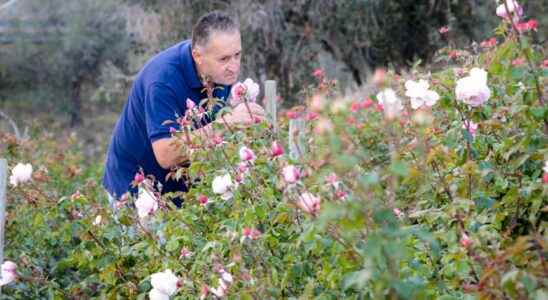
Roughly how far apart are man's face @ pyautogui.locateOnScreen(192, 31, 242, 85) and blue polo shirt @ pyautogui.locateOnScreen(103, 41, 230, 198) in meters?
0.07

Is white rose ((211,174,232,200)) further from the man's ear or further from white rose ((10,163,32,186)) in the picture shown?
the man's ear

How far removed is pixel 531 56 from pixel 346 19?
29.4ft

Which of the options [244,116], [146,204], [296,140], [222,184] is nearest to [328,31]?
[244,116]

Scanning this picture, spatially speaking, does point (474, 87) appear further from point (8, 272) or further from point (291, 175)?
point (8, 272)

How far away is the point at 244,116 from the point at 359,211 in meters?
1.58

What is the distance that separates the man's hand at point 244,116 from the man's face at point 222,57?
1.25 feet

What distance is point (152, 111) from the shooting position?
3602mm

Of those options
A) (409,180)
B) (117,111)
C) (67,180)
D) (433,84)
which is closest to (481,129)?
(433,84)

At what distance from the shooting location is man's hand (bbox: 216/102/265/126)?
325cm

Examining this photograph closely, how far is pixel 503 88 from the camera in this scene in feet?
10.3

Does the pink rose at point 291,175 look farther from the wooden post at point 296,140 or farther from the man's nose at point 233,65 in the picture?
the man's nose at point 233,65

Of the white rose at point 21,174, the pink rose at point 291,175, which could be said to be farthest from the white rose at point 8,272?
the pink rose at point 291,175

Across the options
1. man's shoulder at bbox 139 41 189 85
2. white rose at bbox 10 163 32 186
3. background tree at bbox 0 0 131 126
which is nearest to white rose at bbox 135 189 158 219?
white rose at bbox 10 163 32 186

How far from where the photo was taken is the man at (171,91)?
3554 millimetres
